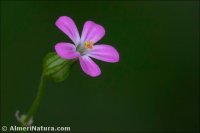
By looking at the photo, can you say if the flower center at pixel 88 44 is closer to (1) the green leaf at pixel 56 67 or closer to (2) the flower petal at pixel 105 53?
(2) the flower petal at pixel 105 53

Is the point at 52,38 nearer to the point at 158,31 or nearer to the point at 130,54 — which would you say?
the point at 130,54

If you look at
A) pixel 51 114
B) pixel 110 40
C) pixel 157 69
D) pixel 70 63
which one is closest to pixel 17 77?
pixel 51 114

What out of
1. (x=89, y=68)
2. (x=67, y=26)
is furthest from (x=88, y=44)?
(x=89, y=68)

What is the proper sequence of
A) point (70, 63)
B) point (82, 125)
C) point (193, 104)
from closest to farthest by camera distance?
1. point (70, 63)
2. point (82, 125)
3. point (193, 104)

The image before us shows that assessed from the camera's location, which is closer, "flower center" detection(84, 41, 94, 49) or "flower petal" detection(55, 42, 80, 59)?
"flower petal" detection(55, 42, 80, 59)

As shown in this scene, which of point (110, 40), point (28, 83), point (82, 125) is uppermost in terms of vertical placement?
point (110, 40)

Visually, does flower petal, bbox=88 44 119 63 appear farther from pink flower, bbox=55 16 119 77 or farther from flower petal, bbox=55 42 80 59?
flower petal, bbox=55 42 80 59

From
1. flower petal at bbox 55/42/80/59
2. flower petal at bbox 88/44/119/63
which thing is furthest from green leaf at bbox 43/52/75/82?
flower petal at bbox 88/44/119/63
